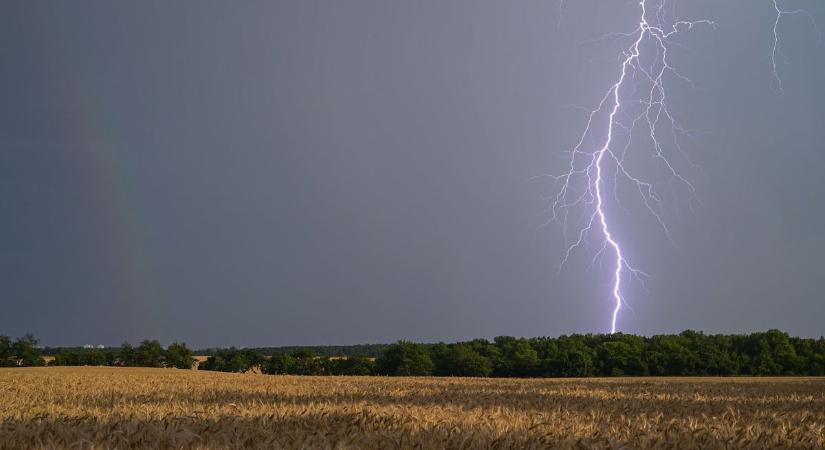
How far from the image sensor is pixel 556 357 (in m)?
65.6

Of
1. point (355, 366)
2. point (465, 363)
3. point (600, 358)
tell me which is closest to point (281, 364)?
point (355, 366)

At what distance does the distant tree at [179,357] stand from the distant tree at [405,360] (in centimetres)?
1742

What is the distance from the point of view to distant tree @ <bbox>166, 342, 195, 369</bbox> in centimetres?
6931

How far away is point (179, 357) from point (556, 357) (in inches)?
1328

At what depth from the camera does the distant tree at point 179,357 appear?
6931 centimetres

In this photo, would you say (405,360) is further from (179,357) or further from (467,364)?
(179,357)

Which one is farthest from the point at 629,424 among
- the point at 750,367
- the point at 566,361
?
the point at 750,367

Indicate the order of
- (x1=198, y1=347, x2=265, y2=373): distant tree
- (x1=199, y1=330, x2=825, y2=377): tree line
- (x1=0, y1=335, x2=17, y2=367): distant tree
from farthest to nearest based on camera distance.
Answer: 1. (x1=198, y1=347, x2=265, y2=373): distant tree
2. (x1=0, y1=335, x2=17, y2=367): distant tree
3. (x1=199, y1=330, x2=825, y2=377): tree line

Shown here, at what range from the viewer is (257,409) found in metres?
11.5

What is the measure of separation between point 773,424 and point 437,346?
61.6m

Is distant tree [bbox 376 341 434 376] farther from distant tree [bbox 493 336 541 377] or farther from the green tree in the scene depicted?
distant tree [bbox 493 336 541 377]

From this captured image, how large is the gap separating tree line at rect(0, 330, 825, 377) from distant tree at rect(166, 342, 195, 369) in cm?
9

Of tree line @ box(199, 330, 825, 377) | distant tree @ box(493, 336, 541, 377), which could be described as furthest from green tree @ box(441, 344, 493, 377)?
distant tree @ box(493, 336, 541, 377)

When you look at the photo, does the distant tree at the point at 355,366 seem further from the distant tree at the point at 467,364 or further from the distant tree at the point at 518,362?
the distant tree at the point at 518,362
